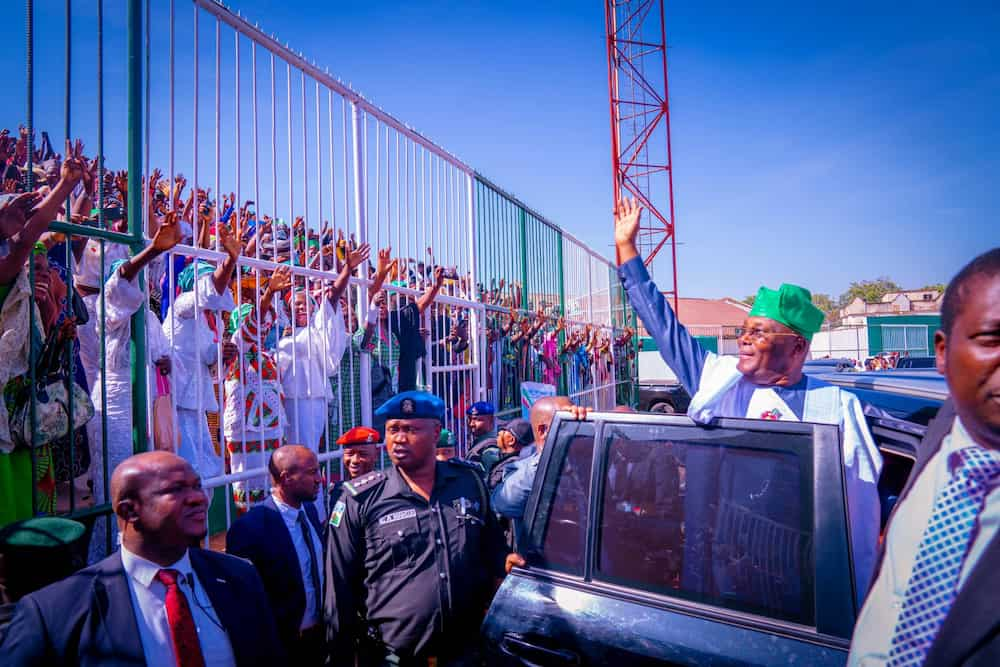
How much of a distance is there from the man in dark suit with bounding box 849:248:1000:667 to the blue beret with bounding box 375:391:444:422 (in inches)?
93.3

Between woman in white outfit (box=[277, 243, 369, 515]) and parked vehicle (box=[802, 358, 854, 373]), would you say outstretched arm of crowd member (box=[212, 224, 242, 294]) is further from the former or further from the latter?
parked vehicle (box=[802, 358, 854, 373])

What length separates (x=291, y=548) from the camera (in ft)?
11.2

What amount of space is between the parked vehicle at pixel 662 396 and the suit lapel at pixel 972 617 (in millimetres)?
15777

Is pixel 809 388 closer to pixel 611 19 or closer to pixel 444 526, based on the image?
pixel 444 526

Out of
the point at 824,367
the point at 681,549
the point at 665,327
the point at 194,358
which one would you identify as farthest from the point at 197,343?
the point at 824,367

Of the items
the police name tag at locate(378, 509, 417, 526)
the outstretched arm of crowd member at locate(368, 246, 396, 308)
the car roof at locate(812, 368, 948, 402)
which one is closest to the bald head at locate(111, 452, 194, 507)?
the police name tag at locate(378, 509, 417, 526)

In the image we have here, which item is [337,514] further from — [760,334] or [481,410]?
[481,410]

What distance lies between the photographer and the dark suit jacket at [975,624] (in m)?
0.95

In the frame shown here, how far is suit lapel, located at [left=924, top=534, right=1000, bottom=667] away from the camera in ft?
3.14

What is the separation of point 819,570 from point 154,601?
2.13 meters

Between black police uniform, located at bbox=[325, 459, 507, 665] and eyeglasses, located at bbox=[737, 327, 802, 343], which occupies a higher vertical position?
eyeglasses, located at bbox=[737, 327, 802, 343]

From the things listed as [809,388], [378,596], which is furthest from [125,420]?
[809,388]

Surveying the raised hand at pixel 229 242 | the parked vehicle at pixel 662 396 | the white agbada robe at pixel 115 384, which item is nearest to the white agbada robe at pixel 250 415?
the raised hand at pixel 229 242

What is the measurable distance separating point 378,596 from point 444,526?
0.41 meters
